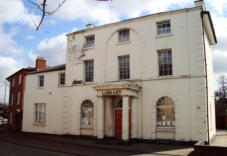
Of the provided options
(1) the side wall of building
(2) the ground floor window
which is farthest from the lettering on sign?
(2) the ground floor window

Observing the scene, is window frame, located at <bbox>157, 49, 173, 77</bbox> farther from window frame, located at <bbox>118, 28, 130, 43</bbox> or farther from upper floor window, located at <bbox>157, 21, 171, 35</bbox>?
window frame, located at <bbox>118, 28, 130, 43</bbox>

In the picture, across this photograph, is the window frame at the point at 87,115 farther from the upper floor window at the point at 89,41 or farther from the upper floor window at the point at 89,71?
the upper floor window at the point at 89,41

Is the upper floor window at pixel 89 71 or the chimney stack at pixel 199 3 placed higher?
the chimney stack at pixel 199 3

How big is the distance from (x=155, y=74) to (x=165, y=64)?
1.06m

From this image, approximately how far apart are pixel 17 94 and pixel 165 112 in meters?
23.1

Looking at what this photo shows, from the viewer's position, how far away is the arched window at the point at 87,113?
67.1 ft

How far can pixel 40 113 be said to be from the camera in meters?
25.2

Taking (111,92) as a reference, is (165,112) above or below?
below

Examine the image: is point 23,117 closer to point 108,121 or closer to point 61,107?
point 61,107

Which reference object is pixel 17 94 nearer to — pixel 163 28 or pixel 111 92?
pixel 111 92

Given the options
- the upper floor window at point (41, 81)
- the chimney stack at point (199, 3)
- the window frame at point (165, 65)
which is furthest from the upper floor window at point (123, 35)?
the upper floor window at point (41, 81)

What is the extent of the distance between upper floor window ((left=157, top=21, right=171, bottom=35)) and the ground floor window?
567 inches

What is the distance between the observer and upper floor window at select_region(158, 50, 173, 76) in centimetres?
1753

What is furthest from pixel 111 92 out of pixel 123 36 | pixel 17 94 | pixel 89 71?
pixel 17 94
